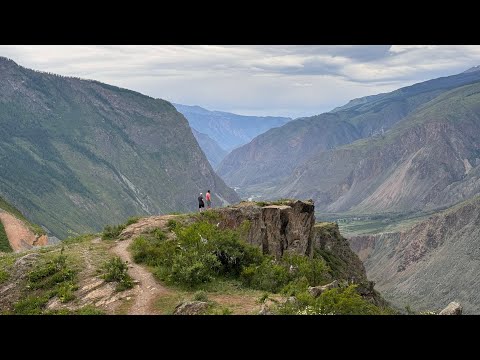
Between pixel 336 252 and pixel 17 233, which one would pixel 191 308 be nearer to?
pixel 17 233

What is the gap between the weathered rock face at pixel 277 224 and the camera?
123 feet

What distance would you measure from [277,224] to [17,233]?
27.3 meters

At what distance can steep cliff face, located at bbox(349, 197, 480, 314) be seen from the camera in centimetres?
12319

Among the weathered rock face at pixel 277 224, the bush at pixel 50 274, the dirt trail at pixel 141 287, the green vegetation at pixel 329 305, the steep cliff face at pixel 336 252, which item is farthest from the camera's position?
the steep cliff face at pixel 336 252

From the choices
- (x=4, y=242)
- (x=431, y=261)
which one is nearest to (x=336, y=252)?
(x=4, y=242)

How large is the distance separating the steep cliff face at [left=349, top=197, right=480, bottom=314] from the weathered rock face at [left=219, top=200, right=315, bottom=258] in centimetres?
7483

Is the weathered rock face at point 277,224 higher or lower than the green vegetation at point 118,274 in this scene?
lower

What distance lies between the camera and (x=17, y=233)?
52.6 metres

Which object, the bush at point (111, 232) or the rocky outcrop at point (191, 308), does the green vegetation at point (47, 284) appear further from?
the bush at point (111, 232)

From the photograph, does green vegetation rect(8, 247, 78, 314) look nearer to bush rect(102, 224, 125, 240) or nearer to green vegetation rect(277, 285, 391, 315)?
bush rect(102, 224, 125, 240)

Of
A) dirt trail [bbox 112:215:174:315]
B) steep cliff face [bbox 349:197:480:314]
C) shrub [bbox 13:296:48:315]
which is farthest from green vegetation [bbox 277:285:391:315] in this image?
steep cliff face [bbox 349:197:480:314]

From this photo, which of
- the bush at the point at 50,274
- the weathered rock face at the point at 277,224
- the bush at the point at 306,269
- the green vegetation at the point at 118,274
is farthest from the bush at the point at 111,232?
the bush at the point at 306,269

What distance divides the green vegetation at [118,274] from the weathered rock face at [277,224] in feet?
48.3
